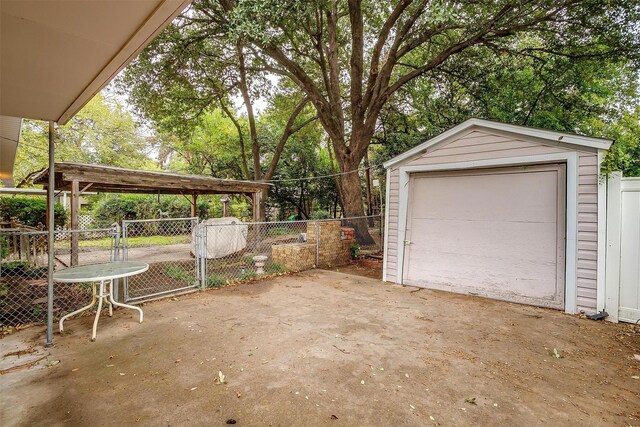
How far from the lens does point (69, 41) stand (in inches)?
64.1

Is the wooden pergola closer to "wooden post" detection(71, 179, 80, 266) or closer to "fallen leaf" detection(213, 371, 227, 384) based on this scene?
"wooden post" detection(71, 179, 80, 266)

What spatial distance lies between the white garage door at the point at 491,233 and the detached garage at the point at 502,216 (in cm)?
1

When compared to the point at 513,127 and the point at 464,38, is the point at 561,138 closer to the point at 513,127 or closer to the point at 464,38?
the point at 513,127

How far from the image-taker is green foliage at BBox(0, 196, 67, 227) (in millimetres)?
10039

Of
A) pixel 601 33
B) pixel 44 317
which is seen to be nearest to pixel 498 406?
pixel 44 317

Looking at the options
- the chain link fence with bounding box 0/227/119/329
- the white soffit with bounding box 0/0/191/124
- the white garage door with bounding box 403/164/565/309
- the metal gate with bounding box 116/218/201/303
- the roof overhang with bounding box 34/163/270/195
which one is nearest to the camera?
the white soffit with bounding box 0/0/191/124

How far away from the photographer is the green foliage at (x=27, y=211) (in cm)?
1004

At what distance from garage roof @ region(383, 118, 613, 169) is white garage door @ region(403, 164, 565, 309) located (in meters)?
0.40

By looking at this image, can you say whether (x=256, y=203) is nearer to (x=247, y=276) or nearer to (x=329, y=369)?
(x=247, y=276)

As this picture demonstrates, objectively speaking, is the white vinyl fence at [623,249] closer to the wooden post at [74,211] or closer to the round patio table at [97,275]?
the round patio table at [97,275]

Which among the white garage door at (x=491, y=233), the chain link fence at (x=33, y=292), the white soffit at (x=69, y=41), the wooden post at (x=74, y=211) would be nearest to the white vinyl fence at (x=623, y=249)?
the white garage door at (x=491, y=233)

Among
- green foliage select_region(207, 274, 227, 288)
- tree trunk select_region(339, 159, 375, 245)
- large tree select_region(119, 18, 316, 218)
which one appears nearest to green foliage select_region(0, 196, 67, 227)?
large tree select_region(119, 18, 316, 218)

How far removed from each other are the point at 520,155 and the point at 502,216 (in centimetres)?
95

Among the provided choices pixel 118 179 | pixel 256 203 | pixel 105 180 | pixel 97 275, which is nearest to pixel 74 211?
pixel 105 180
